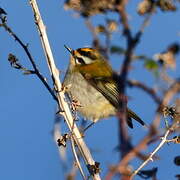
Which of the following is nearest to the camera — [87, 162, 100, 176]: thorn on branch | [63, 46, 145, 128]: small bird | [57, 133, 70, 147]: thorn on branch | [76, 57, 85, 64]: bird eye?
[87, 162, 100, 176]: thorn on branch

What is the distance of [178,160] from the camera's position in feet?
5.07

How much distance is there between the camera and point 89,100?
459 centimetres

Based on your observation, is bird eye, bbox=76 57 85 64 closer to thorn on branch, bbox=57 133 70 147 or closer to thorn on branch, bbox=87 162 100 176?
thorn on branch, bbox=57 133 70 147

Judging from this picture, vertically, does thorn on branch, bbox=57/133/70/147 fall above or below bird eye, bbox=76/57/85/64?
below

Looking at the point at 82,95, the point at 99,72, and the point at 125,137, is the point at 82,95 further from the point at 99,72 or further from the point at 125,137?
the point at 125,137

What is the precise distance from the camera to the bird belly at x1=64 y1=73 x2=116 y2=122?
14.7ft

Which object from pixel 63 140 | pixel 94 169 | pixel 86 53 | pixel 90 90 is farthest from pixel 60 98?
pixel 90 90

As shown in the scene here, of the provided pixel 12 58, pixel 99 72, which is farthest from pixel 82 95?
pixel 12 58

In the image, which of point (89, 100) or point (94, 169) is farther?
point (89, 100)

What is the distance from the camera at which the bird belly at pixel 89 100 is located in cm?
448

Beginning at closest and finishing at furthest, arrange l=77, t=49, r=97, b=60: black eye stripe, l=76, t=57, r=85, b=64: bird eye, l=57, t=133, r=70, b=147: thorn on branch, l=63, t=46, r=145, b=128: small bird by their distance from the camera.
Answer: l=57, t=133, r=70, b=147: thorn on branch, l=77, t=49, r=97, b=60: black eye stripe, l=63, t=46, r=145, b=128: small bird, l=76, t=57, r=85, b=64: bird eye

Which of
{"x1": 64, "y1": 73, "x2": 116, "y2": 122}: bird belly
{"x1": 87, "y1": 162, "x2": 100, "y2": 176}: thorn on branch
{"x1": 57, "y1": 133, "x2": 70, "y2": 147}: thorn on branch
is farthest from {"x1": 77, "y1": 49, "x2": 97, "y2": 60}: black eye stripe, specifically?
{"x1": 87, "y1": 162, "x2": 100, "y2": 176}: thorn on branch

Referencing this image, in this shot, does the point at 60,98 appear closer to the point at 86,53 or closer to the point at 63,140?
the point at 63,140

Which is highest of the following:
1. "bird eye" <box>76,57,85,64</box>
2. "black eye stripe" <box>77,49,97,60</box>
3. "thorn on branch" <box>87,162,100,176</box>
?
"bird eye" <box>76,57,85,64</box>
